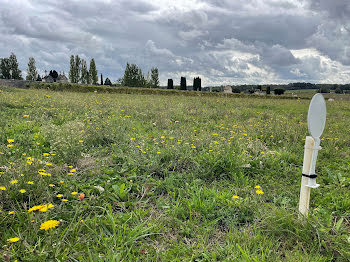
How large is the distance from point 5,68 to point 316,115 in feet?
195

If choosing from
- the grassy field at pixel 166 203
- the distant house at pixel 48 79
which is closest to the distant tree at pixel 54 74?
the distant house at pixel 48 79

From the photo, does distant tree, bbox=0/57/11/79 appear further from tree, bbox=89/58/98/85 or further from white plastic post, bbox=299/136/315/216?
white plastic post, bbox=299/136/315/216

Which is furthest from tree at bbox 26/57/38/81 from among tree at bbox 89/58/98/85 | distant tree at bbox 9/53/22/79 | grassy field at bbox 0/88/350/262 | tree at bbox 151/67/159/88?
grassy field at bbox 0/88/350/262

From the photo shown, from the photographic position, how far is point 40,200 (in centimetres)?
276

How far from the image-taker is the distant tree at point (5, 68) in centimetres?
4872

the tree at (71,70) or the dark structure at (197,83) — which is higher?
the tree at (71,70)

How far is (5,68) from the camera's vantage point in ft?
161

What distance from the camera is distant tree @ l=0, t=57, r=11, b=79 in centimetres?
4872

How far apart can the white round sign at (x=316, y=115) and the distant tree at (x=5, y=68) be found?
59.0 metres

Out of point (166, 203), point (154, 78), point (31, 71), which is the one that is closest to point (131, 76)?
point (154, 78)

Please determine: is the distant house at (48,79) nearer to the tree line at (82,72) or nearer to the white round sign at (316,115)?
the tree line at (82,72)

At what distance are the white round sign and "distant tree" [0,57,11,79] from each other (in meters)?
59.0

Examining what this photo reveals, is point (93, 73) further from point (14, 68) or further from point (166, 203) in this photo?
point (166, 203)

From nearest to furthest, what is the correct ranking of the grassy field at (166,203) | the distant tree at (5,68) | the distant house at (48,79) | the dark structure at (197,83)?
the grassy field at (166,203) < the distant house at (48,79) < the distant tree at (5,68) < the dark structure at (197,83)
